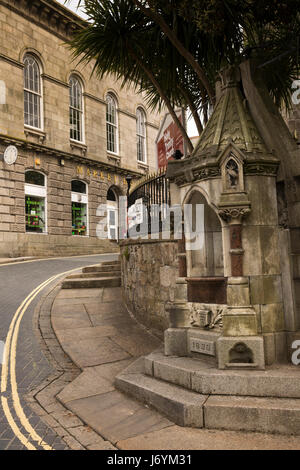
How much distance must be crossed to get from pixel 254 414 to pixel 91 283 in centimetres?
774

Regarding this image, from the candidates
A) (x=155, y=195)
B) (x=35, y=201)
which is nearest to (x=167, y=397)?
(x=155, y=195)

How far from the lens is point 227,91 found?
560 cm

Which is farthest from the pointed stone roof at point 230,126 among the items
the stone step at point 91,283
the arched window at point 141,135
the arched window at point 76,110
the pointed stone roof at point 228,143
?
the arched window at point 141,135

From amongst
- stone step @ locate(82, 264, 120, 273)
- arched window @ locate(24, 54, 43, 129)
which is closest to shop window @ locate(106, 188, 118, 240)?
arched window @ locate(24, 54, 43, 129)

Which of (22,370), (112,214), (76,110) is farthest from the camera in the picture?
(112,214)

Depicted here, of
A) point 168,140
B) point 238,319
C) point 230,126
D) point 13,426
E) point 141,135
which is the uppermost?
point 141,135

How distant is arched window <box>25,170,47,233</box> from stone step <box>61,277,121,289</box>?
1162 centimetres

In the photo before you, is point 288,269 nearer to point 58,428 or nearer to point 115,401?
point 115,401

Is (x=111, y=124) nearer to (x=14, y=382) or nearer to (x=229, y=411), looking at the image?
(x=14, y=382)

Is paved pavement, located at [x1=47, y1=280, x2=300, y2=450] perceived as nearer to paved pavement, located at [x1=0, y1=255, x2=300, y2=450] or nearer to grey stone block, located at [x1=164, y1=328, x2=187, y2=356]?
paved pavement, located at [x1=0, y1=255, x2=300, y2=450]

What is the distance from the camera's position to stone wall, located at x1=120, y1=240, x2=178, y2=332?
7.49m

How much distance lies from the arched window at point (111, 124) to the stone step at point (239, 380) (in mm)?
24912

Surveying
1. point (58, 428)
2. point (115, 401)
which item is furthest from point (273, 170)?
point (58, 428)

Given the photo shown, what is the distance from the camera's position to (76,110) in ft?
Answer: 83.8
